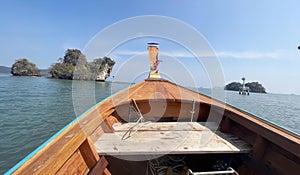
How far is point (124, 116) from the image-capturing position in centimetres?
219

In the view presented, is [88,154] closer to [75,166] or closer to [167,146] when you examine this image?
[75,166]

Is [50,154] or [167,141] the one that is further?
[167,141]

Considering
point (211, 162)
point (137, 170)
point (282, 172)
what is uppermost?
point (282, 172)

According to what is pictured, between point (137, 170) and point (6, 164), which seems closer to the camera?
point (137, 170)

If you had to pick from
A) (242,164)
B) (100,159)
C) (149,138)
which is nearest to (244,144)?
(242,164)

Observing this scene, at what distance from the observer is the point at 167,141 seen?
145cm

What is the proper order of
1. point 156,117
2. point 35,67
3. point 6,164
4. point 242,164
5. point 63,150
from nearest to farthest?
point 63,150, point 242,164, point 156,117, point 6,164, point 35,67

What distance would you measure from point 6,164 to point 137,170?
2767 mm

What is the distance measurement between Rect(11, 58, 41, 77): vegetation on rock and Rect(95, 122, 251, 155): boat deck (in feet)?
205

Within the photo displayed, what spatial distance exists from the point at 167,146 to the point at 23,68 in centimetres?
6323

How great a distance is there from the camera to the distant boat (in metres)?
0.97

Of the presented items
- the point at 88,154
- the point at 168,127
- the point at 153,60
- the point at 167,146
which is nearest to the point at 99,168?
the point at 88,154

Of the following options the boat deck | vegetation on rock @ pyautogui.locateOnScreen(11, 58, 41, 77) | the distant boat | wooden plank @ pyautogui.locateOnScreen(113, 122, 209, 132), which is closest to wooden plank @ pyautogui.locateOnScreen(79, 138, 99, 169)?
the distant boat

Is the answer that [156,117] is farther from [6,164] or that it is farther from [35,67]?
[35,67]
